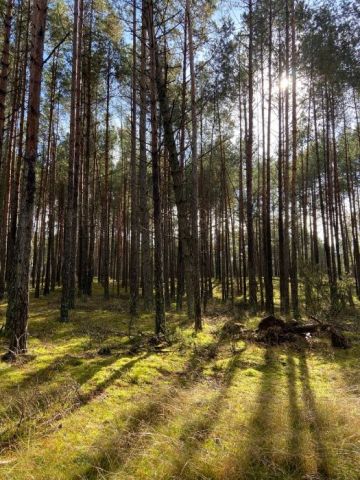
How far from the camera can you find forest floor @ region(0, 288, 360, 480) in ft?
8.13

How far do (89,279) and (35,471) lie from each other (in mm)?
14359

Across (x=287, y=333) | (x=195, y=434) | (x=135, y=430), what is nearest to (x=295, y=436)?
(x=195, y=434)

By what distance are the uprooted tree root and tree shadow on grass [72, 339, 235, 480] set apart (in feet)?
8.45

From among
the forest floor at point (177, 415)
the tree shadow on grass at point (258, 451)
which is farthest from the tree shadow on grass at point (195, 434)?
the tree shadow on grass at point (258, 451)

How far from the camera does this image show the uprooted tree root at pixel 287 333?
22.9 ft

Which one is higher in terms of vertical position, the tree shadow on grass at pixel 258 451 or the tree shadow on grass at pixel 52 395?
the tree shadow on grass at pixel 52 395

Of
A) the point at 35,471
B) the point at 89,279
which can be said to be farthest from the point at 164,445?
the point at 89,279

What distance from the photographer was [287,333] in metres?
7.31

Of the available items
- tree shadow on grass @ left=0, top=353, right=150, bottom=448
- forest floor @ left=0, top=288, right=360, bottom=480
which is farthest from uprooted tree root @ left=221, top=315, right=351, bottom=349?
tree shadow on grass @ left=0, top=353, right=150, bottom=448

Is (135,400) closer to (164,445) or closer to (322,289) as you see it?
(164,445)

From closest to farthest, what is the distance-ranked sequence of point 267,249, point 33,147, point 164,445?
point 164,445
point 33,147
point 267,249

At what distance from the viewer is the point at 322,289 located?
444 inches

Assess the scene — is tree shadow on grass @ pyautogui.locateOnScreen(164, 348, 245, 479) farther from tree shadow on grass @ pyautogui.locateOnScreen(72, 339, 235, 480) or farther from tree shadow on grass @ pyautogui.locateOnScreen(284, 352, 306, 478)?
tree shadow on grass @ pyautogui.locateOnScreen(284, 352, 306, 478)

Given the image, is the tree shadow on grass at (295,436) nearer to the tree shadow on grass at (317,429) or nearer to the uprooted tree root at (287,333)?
the tree shadow on grass at (317,429)
